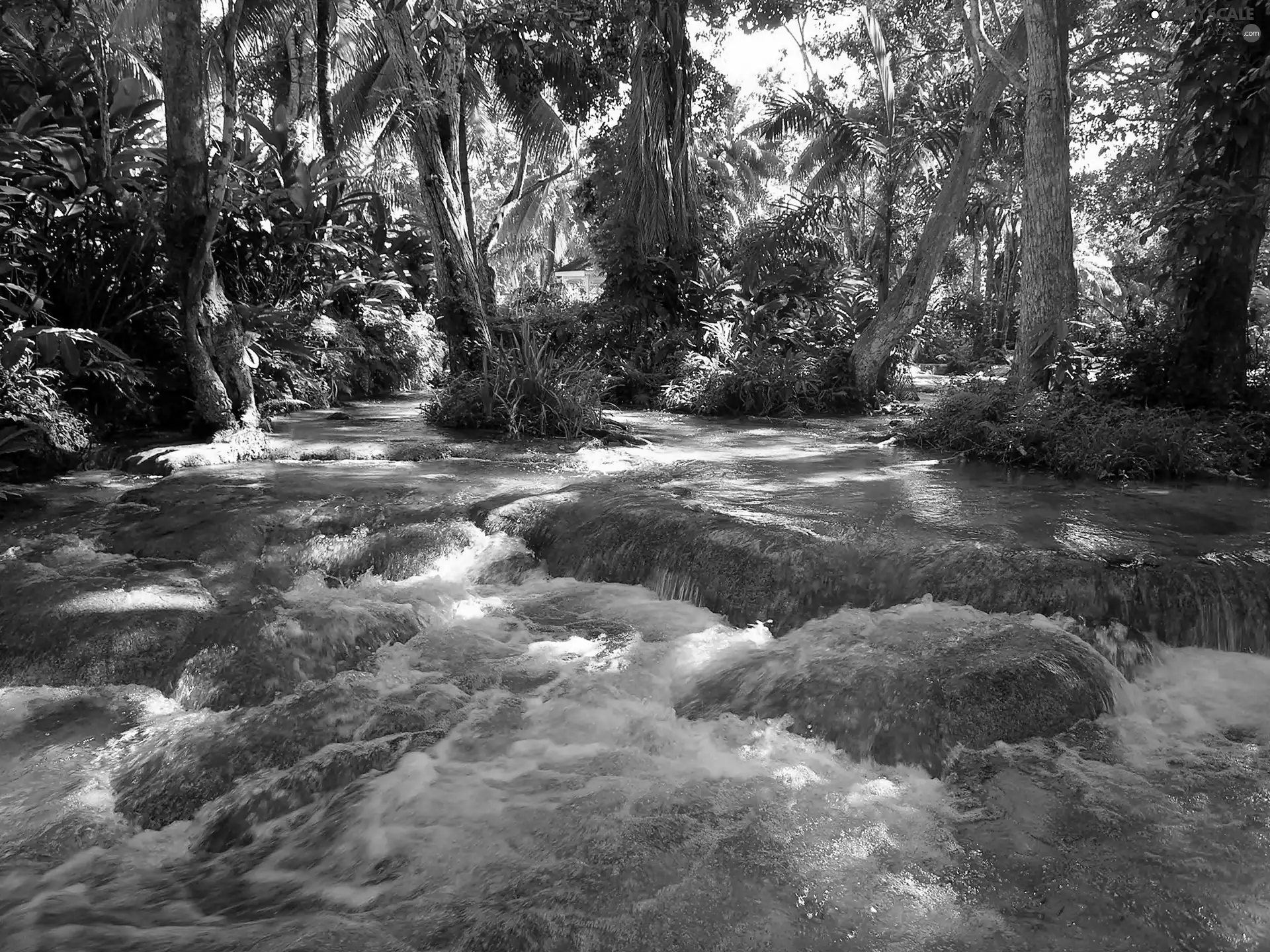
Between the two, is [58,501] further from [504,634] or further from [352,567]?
[504,634]

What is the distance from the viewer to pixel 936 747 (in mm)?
3549

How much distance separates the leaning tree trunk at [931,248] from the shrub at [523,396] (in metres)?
4.63

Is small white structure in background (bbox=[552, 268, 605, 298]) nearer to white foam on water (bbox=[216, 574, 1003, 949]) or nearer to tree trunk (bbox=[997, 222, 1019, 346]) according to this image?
tree trunk (bbox=[997, 222, 1019, 346])

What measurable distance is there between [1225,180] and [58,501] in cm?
1072

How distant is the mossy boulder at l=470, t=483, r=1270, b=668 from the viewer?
4.45 m

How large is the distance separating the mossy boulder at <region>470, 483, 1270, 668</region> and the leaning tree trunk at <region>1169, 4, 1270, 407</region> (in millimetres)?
4619

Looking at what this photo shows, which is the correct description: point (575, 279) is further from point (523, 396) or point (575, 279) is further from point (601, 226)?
point (523, 396)

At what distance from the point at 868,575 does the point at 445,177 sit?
27.8ft

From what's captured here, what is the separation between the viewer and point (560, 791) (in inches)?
131

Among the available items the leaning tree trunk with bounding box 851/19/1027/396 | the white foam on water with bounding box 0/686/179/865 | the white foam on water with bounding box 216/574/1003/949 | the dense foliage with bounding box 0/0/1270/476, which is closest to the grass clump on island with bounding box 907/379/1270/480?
the dense foliage with bounding box 0/0/1270/476

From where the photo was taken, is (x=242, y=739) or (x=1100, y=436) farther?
(x=1100, y=436)

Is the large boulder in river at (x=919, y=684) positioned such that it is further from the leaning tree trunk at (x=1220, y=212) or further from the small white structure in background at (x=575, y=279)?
the small white structure in background at (x=575, y=279)

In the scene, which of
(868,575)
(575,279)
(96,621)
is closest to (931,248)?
(868,575)

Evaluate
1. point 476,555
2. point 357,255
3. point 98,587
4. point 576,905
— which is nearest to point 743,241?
point 357,255
